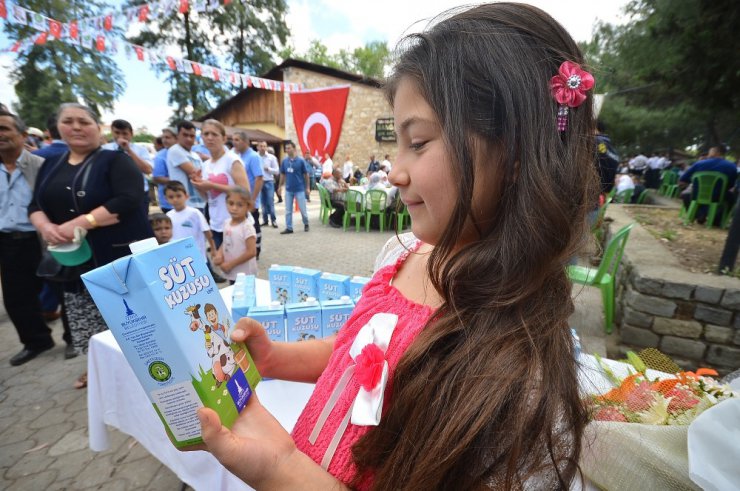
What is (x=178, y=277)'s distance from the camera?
2.35ft

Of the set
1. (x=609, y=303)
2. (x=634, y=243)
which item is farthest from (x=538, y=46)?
(x=634, y=243)

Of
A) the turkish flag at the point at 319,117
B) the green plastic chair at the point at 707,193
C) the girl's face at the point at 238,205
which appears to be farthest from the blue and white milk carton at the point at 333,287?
the turkish flag at the point at 319,117

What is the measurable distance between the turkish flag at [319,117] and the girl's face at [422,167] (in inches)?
A: 560

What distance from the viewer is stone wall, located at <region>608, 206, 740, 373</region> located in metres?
2.95

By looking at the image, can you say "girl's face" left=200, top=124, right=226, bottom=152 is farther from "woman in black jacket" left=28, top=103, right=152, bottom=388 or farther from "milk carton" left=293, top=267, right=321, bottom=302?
"milk carton" left=293, top=267, right=321, bottom=302

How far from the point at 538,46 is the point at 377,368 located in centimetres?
73

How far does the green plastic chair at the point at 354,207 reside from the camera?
880 centimetres

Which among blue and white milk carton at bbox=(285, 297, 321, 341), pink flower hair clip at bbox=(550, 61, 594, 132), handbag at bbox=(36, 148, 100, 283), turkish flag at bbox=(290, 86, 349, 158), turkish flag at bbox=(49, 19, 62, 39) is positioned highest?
turkish flag at bbox=(49, 19, 62, 39)

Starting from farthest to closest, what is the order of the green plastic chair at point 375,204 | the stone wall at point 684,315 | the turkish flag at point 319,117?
the turkish flag at point 319,117 → the green plastic chair at point 375,204 → the stone wall at point 684,315

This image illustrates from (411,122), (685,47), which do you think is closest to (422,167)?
(411,122)

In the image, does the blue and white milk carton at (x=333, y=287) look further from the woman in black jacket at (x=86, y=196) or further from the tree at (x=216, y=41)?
the tree at (x=216, y=41)

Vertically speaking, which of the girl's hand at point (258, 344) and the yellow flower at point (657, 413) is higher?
the girl's hand at point (258, 344)

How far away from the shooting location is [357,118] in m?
16.0

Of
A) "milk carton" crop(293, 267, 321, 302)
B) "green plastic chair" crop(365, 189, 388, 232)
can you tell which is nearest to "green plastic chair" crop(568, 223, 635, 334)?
"milk carton" crop(293, 267, 321, 302)
